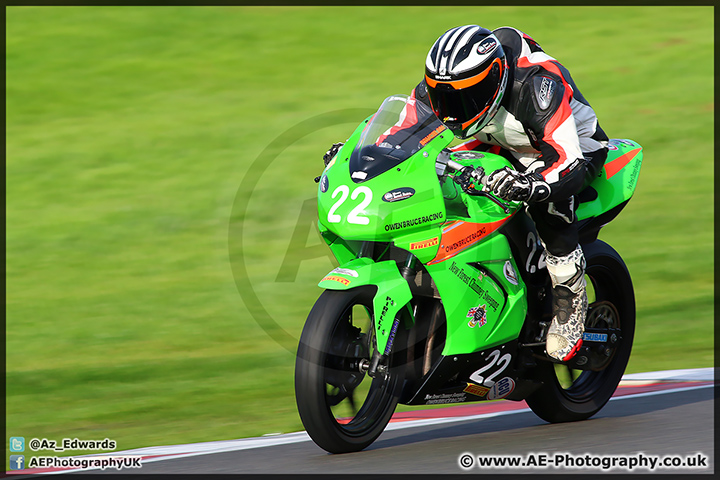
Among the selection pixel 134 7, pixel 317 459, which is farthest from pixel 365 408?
pixel 134 7

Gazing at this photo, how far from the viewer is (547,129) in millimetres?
4922

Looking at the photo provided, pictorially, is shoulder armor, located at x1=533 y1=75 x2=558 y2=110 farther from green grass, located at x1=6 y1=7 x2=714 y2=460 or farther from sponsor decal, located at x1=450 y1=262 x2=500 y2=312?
green grass, located at x1=6 y1=7 x2=714 y2=460

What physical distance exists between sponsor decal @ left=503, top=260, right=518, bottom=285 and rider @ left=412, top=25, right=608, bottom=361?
0.78ft

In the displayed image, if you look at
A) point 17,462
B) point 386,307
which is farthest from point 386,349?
point 17,462

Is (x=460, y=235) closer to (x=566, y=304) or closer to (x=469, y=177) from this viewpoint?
(x=469, y=177)

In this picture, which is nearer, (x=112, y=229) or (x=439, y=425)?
(x=439, y=425)

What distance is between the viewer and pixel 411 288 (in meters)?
4.80

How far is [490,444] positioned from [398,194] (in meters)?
1.46

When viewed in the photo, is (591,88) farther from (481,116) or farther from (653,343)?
(481,116)

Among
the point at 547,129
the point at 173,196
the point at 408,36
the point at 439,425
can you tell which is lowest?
the point at 439,425

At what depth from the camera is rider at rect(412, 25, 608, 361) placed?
4.79 meters

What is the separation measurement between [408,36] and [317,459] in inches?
668

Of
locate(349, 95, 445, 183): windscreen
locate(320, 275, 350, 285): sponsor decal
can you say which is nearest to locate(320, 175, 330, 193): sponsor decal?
locate(349, 95, 445, 183): windscreen

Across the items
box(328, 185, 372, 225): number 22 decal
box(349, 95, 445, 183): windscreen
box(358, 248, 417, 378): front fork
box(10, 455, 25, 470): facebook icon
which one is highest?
box(349, 95, 445, 183): windscreen
